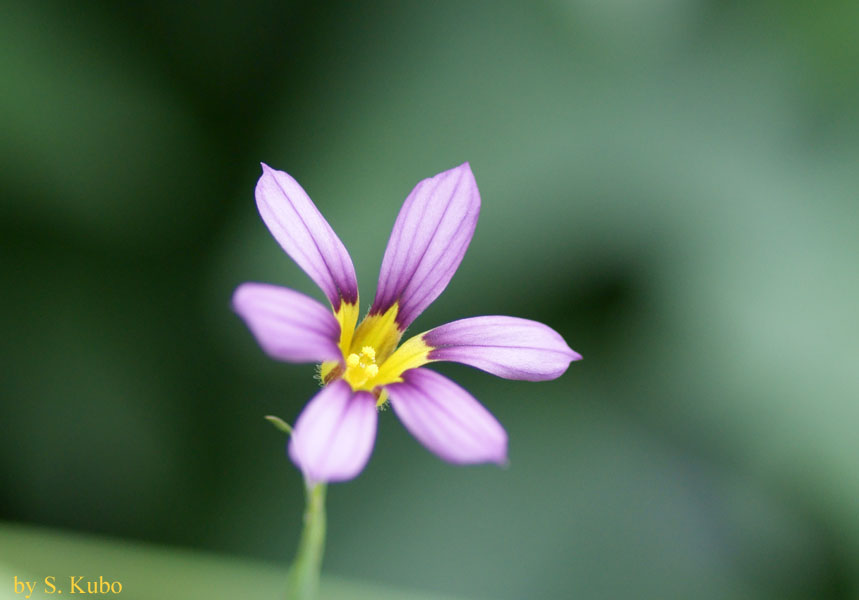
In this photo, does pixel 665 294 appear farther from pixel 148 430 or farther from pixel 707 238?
pixel 148 430

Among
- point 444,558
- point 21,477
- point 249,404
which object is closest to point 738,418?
point 444,558

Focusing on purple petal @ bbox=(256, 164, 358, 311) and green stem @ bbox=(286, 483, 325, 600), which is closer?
green stem @ bbox=(286, 483, 325, 600)

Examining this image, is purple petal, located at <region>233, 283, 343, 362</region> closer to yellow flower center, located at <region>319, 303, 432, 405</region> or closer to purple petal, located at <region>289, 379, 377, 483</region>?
purple petal, located at <region>289, 379, 377, 483</region>

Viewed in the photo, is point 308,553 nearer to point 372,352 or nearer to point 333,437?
point 333,437

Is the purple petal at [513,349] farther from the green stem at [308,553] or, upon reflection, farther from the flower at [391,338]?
the green stem at [308,553]

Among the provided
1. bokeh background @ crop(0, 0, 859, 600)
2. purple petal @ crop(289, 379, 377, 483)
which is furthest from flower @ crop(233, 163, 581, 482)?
bokeh background @ crop(0, 0, 859, 600)

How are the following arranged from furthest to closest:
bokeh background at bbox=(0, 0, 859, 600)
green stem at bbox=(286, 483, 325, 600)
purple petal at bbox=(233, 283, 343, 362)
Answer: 1. bokeh background at bbox=(0, 0, 859, 600)
2. green stem at bbox=(286, 483, 325, 600)
3. purple petal at bbox=(233, 283, 343, 362)

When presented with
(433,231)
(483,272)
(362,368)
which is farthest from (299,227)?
(483,272)
